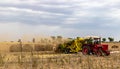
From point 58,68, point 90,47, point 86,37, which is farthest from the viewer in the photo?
point 86,37

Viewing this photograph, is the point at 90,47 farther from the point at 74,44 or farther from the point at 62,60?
the point at 62,60

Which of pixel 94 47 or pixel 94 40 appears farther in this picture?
pixel 94 40

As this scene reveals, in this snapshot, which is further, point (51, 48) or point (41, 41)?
point (41, 41)

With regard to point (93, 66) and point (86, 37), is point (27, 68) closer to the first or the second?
point (93, 66)

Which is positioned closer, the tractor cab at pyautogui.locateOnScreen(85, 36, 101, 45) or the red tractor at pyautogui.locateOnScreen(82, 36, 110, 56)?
the red tractor at pyautogui.locateOnScreen(82, 36, 110, 56)

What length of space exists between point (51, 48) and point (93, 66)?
37732mm

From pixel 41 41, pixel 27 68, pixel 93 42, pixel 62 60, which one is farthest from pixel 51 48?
pixel 27 68

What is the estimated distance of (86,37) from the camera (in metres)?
44.6

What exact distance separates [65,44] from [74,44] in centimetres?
248

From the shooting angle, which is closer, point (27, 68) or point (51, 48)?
point (27, 68)

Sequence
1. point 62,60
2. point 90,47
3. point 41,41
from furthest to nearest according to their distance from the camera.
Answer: point 41,41 < point 90,47 < point 62,60

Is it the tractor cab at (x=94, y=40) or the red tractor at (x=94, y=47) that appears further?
the tractor cab at (x=94, y=40)

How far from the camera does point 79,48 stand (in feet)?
148

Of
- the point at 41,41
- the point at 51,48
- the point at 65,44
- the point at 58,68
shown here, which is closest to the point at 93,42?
the point at 65,44
